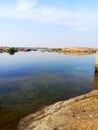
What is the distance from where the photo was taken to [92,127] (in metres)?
9.69

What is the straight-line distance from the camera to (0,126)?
1207 cm

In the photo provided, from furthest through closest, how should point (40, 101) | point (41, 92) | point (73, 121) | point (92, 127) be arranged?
point (41, 92) < point (40, 101) < point (73, 121) < point (92, 127)

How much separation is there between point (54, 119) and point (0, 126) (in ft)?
11.8

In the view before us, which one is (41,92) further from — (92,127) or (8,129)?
(92,127)

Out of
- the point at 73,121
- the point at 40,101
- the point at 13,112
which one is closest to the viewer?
the point at 73,121

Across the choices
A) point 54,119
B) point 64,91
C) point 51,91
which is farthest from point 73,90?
point 54,119

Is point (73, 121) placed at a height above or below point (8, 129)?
above

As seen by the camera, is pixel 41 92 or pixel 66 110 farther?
pixel 41 92

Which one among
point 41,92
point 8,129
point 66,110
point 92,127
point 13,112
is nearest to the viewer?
point 92,127

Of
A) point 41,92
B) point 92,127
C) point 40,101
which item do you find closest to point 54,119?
point 92,127

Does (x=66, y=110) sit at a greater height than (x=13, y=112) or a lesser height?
greater

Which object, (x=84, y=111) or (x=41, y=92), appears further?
(x=41, y=92)

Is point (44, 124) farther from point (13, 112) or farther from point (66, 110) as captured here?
point (13, 112)

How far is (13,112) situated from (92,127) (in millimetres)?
6925
